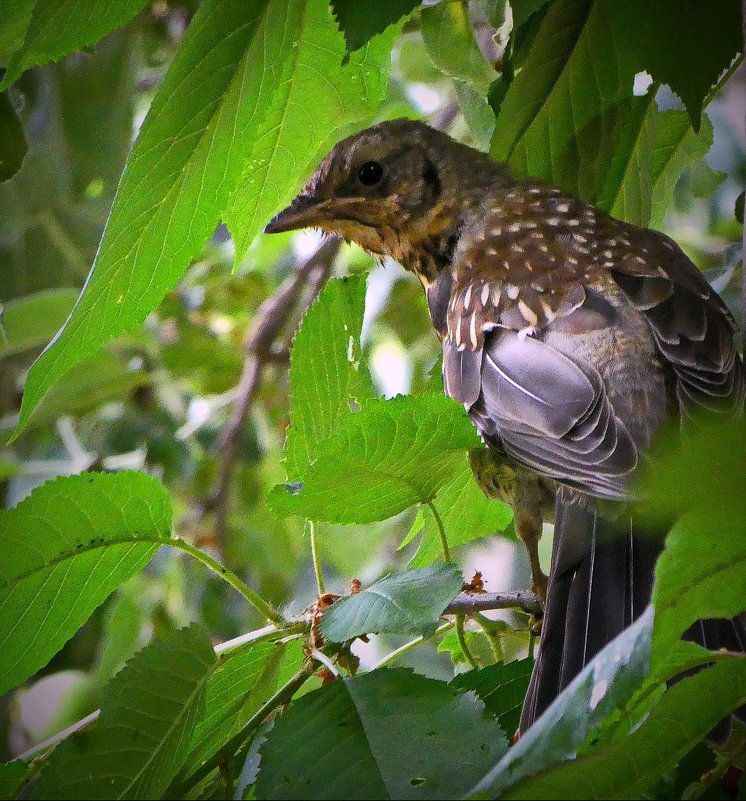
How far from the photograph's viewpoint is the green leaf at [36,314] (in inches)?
134

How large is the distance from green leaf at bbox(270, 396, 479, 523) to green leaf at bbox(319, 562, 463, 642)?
0.52 ft

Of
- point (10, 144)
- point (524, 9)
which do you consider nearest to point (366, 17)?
point (524, 9)

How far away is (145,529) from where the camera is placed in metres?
1.67

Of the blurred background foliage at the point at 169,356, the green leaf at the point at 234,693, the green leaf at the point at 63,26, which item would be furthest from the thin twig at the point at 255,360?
the green leaf at the point at 234,693

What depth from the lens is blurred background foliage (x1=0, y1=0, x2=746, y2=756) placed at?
12.2 feet

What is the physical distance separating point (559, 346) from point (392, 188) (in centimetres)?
104

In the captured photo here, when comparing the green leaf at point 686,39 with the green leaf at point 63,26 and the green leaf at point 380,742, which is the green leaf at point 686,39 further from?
the green leaf at point 380,742

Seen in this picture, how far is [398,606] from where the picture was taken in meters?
1.45

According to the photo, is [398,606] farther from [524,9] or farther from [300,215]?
[300,215]

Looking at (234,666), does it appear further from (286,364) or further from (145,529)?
(286,364)

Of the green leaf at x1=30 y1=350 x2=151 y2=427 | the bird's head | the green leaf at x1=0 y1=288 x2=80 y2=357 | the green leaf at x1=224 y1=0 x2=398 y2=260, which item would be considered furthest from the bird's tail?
the green leaf at x1=30 y1=350 x2=151 y2=427

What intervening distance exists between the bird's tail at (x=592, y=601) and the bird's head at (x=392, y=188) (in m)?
1.23

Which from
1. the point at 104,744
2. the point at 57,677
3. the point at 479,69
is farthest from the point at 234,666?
the point at 57,677

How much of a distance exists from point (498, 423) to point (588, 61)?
29.4 inches
